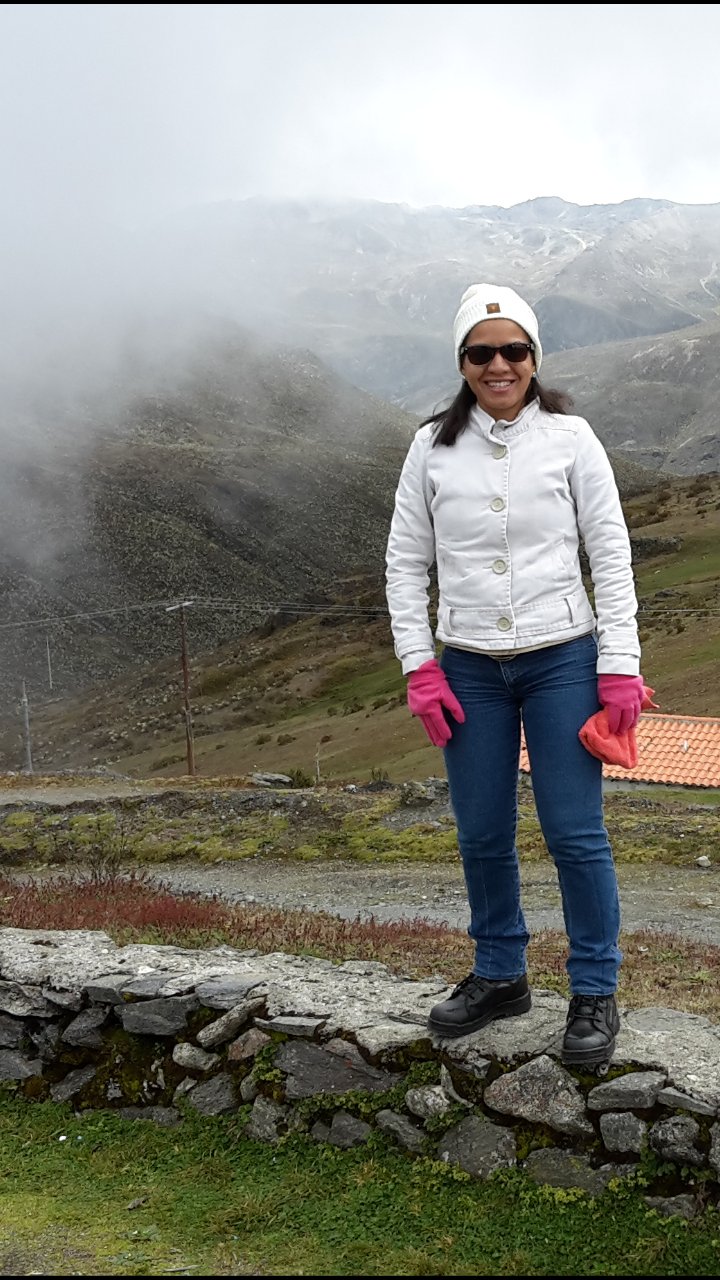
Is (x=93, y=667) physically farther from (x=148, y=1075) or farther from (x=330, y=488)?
(x=148, y=1075)

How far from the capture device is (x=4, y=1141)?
18.1 ft

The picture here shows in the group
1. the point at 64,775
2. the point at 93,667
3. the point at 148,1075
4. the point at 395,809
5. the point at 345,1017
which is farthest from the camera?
the point at 93,667

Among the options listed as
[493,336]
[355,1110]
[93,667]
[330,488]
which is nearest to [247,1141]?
[355,1110]

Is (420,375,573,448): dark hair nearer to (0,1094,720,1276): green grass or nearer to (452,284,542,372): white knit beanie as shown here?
(452,284,542,372): white knit beanie

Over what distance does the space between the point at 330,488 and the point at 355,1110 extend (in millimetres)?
128797

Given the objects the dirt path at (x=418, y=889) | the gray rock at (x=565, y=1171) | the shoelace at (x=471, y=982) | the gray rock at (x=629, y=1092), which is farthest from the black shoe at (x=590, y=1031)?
the dirt path at (x=418, y=889)

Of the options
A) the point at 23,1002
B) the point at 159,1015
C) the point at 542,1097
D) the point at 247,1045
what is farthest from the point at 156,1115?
the point at 542,1097

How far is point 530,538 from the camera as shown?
175 inches

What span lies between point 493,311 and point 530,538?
92cm

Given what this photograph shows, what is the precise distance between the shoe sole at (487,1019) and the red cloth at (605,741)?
4.33 feet

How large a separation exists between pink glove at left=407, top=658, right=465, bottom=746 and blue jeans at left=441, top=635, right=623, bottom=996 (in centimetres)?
7

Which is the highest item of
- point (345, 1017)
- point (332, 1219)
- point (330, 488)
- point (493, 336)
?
point (330, 488)

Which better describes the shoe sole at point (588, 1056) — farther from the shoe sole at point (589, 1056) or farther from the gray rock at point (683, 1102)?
the gray rock at point (683, 1102)

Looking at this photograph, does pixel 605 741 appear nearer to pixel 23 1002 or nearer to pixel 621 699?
pixel 621 699
